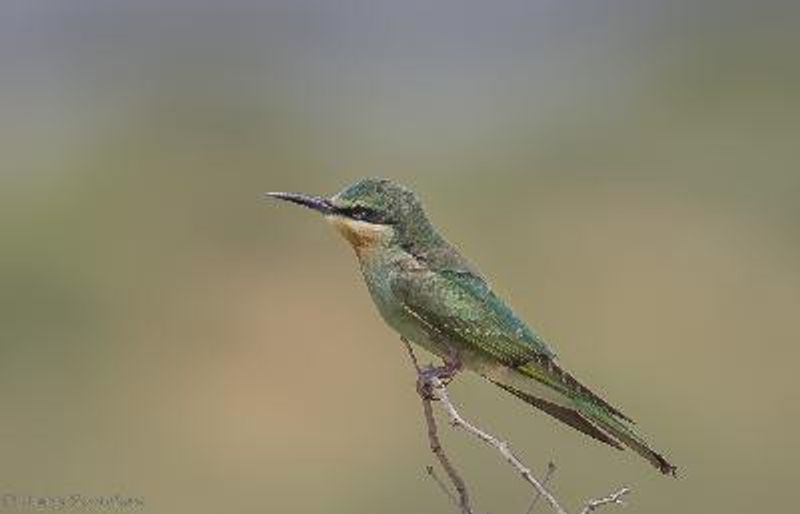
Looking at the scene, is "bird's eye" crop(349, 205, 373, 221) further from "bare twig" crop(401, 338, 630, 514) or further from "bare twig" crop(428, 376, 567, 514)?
"bare twig" crop(428, 376, 567, 514)

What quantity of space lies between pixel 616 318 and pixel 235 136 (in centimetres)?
668

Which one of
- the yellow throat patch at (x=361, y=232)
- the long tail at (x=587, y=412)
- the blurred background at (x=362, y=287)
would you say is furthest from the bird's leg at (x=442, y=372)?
the blurred background at (x=362, y=287)

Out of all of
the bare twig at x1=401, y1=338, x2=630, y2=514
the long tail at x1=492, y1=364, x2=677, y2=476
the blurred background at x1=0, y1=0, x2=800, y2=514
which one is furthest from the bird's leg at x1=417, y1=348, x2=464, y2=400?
the blurred background at x1=0, y1=0, x2=800, y2=514

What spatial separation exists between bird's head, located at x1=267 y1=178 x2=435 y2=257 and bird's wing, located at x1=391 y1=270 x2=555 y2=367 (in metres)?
0.09

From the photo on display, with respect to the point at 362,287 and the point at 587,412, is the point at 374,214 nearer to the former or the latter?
the point at 587,412

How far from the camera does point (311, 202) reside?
3.53 metres

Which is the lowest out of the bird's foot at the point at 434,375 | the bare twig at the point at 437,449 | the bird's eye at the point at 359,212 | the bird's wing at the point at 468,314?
the bare twig at the point at 437,449

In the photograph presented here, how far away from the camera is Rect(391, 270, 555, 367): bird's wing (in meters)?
3.58

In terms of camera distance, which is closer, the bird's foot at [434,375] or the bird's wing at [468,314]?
the bird's foot at [434,375]

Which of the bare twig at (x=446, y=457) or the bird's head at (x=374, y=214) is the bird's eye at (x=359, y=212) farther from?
the bare twig at (x=446, y=457)

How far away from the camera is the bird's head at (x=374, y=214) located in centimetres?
366

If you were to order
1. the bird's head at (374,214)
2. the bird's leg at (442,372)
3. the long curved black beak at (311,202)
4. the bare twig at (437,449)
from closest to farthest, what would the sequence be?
the bare twig at (437,449)
the long curved black beak at (311,202)
the bird's leg at (442,372)
the bird's head at (374,214)

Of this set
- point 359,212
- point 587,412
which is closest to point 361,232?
point 359,212

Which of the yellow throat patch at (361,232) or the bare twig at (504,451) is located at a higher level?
the yellow throat patch at (361,232)
